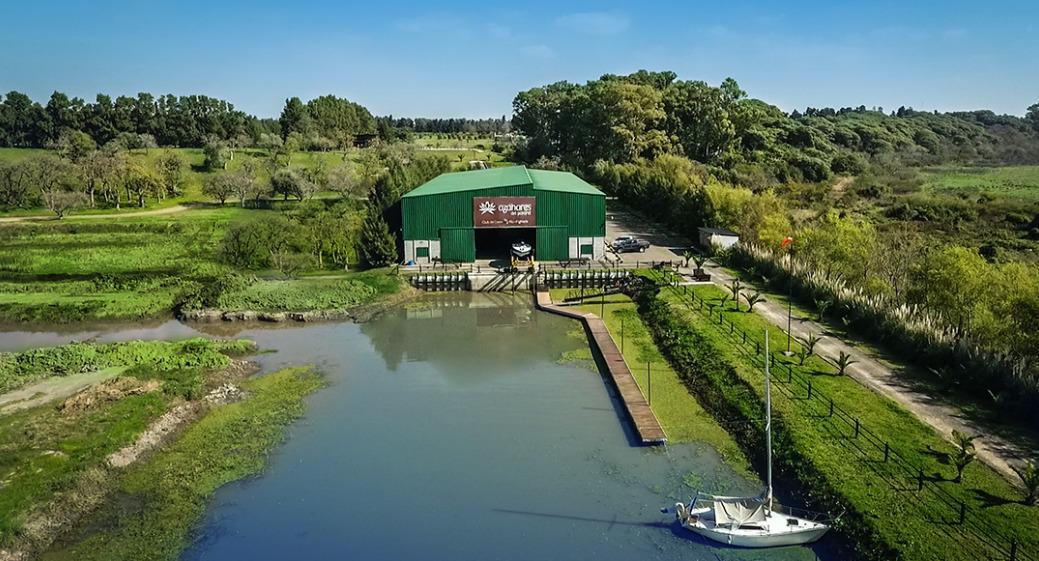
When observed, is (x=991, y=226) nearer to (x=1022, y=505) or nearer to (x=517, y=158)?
(x=1022, y=505)

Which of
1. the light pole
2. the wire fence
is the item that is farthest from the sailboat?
the light pole

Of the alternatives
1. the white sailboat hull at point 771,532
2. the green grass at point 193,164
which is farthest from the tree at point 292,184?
the white sailboat hull at point 771,532

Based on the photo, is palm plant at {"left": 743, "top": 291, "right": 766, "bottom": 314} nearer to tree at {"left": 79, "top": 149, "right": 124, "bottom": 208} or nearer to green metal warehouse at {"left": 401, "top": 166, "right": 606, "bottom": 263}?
green metal warehouse at {"left": 401, "top": 166, "right": 606, "bottom": 263}

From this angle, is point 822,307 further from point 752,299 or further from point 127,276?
point 127,276

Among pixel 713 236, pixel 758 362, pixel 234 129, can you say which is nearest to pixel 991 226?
pixel 713 236

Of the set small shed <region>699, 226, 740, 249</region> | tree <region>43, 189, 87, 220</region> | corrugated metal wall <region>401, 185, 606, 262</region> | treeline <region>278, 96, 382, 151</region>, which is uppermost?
treeline <region>278, 96, 382, 151</region>

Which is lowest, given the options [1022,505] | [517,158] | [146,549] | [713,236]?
[146,549]

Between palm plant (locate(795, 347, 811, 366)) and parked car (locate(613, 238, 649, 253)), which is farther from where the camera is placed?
parked car (locate(613, 238, 649, 253))
